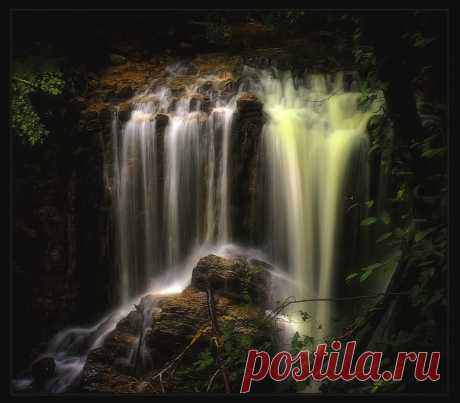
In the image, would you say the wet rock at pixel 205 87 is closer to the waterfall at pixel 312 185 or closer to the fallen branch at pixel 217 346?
the waterfall at pixel 312 185

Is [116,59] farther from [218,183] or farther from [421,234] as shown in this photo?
[421,234]

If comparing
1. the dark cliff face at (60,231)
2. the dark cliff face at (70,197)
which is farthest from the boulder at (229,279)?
the dark cliff face at (60,231)

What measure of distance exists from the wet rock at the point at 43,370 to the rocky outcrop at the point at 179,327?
1.06 metres

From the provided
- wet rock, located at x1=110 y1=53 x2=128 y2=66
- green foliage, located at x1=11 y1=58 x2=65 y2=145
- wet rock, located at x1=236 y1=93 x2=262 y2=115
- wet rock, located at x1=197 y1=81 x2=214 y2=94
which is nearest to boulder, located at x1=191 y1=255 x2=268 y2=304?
wet rock, located at x1=236 y1=93 x2=262 y2=115

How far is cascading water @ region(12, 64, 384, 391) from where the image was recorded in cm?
626

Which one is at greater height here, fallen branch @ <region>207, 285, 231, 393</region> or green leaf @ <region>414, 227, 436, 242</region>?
green leaf @ <region>414, 227, 436, 242</region>

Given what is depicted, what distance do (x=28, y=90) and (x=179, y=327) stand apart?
15.7 ft

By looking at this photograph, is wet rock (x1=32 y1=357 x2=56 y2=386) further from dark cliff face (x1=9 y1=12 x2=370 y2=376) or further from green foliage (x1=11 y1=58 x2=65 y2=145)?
green foliage (x1=11 y1=58 x2=65 y2=145)

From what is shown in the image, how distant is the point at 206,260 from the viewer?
17.7ft

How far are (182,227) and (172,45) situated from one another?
544 cm

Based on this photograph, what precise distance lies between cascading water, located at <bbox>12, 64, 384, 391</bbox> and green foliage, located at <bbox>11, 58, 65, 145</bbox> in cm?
128

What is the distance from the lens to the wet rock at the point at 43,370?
5832mm

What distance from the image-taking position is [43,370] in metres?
5.93

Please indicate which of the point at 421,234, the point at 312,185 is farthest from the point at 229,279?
the point at 421,234
